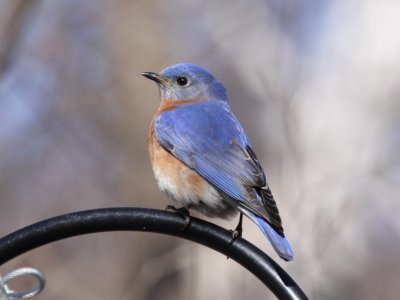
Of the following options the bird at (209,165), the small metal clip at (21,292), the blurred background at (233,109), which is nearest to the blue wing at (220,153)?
the bird at (209,165)

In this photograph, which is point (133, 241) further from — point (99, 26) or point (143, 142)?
point (99, 26)

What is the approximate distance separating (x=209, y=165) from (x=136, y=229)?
0.97 m

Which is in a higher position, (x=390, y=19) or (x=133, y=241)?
(x=390, y=19)

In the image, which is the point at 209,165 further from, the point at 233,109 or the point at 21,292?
the point at 233,109

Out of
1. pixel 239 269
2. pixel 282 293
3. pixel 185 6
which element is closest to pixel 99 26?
pixel 185 6

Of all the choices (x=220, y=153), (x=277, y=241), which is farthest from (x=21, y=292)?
(x=220, y=153)

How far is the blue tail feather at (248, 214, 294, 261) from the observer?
3393mm

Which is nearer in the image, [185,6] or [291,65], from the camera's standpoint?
[291,65]

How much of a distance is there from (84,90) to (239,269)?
203 cm

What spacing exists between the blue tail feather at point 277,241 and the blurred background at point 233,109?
10.1ft

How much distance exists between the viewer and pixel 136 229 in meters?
3.24

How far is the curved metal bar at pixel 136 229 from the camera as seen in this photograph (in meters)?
3.13

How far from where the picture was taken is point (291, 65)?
24.8ft

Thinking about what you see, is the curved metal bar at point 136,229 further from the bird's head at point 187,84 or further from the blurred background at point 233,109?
the blurred background at point 233,109
